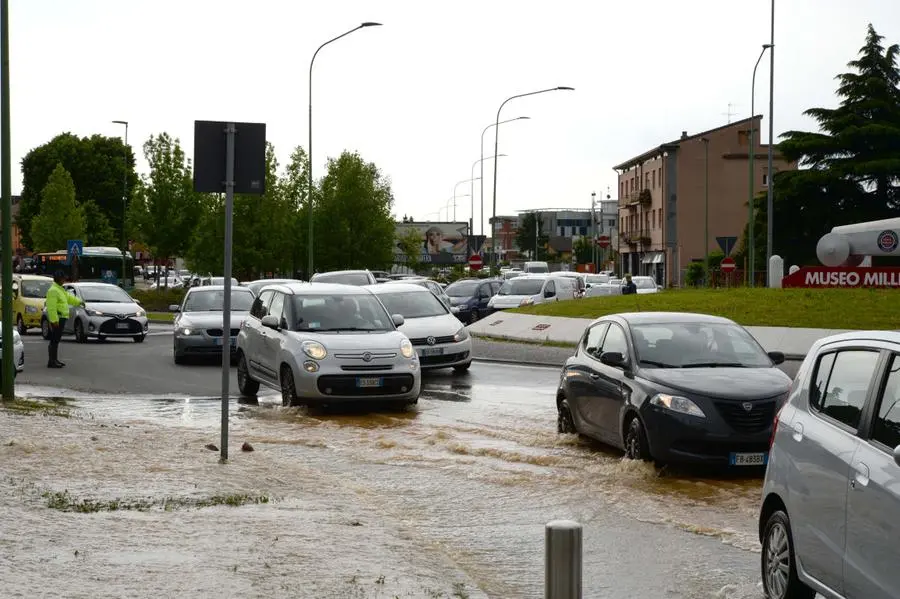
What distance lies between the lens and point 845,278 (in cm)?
3606

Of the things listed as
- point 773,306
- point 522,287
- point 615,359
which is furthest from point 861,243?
point 615,359

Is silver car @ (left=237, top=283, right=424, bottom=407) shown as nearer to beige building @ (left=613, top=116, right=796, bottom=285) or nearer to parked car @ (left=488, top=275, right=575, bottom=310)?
parked car @ (left=488, top=275, right=575, bottom=310)

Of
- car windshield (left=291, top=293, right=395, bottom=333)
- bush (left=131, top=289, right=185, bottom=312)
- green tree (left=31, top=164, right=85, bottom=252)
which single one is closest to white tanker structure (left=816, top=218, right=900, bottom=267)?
bush (left=131, top=289, right=185, bottom=312)

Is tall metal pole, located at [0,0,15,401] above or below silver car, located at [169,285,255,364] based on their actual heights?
above

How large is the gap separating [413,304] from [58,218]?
70439mm

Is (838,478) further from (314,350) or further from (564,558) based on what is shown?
(314,350)

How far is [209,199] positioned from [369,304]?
157 feet

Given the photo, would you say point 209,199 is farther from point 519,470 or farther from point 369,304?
point 519,470

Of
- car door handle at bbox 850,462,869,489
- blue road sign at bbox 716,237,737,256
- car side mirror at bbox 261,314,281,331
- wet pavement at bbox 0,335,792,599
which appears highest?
blue road sign at bbox 716,237,737,256

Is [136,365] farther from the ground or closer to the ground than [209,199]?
closer to the ground

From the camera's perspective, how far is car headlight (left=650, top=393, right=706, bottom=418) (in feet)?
37.3

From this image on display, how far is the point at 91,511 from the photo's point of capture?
890 centimetres

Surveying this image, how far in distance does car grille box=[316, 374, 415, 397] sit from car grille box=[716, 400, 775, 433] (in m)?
6.37

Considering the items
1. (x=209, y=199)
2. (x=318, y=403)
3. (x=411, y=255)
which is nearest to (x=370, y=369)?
(x=318, y=403)
